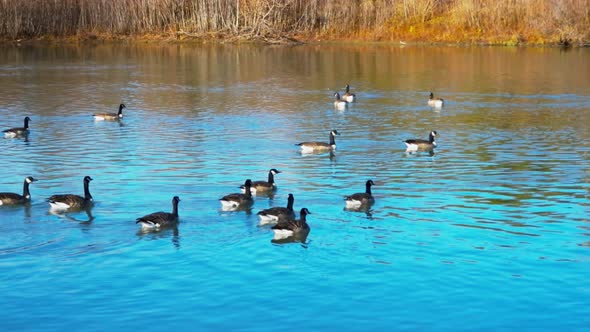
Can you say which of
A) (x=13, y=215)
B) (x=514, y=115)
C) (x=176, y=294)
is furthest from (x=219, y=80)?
(x=176, y=294)

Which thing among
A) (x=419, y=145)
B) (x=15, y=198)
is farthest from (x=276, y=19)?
(x=15, y=198)

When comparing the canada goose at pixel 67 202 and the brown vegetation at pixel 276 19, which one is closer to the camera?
the canada goose at pixel 67 202

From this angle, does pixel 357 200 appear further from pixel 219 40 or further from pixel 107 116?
pixel 219 40

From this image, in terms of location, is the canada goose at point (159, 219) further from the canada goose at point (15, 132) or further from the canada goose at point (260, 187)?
Answer: the canada goose at point (15, 132)

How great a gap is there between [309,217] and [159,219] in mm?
2933

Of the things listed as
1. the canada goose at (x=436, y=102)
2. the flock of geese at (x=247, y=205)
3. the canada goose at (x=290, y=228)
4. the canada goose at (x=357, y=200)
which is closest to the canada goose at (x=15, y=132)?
the flock of geese at (x=247, y=205)

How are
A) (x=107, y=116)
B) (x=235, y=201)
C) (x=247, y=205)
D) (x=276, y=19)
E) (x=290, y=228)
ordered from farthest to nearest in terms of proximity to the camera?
(x=276, y=19) → (x=107, y=116) → (x=247, y=205) → (x=235, y=201) → (x=290, y=228)

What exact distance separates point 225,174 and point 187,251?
6373 millimetres

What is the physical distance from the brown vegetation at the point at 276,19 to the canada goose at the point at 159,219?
1841 inches

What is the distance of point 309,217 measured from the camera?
52.7ft

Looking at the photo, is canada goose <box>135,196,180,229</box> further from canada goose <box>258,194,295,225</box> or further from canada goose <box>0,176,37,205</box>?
canada goose <box>0,176,37,205</box>

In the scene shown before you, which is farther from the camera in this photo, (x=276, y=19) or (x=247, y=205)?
(x=276, y=19)

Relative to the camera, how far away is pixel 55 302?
11.8 metres

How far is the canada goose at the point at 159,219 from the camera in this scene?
14.7 metres
